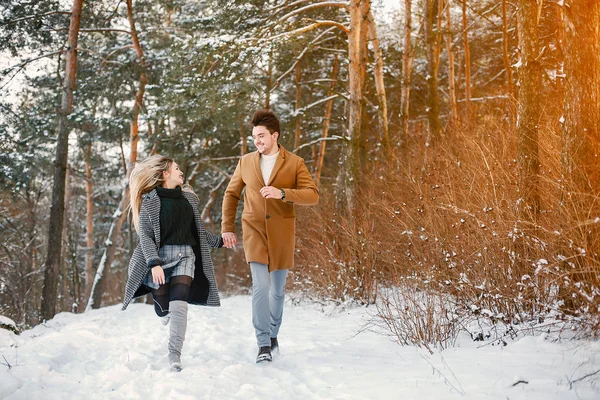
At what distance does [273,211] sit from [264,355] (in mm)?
1183

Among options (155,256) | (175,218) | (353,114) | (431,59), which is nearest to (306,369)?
(155,256)

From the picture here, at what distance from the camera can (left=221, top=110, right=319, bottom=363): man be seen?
4.39 meters

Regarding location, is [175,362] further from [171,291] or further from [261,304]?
[261,304]

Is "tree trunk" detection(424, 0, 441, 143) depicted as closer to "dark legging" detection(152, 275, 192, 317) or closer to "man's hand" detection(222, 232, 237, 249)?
"man's hand" detection(222, 232, 237, 249)

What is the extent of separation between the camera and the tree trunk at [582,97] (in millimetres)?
3730

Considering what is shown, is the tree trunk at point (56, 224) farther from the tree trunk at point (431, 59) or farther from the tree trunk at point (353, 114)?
the tree trunk at point (431, 59)

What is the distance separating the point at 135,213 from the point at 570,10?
3718mm

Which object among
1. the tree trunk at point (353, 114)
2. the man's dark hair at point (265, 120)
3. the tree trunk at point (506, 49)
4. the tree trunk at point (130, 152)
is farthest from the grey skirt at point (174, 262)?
the tree trunk at point (506, 49)

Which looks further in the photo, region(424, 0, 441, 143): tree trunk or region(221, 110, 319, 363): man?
region(424, 0, 441, 143): tree trunk

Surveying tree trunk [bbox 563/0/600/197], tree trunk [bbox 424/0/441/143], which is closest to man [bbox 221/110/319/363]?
tree trunk [bbox 563/0/600/197]

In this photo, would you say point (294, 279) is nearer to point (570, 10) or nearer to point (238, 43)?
point (238, 43)

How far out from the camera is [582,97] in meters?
3.80

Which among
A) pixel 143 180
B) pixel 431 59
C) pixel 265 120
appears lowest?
pixel 143 180

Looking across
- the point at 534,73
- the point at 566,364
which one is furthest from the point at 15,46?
the point at 566,364
